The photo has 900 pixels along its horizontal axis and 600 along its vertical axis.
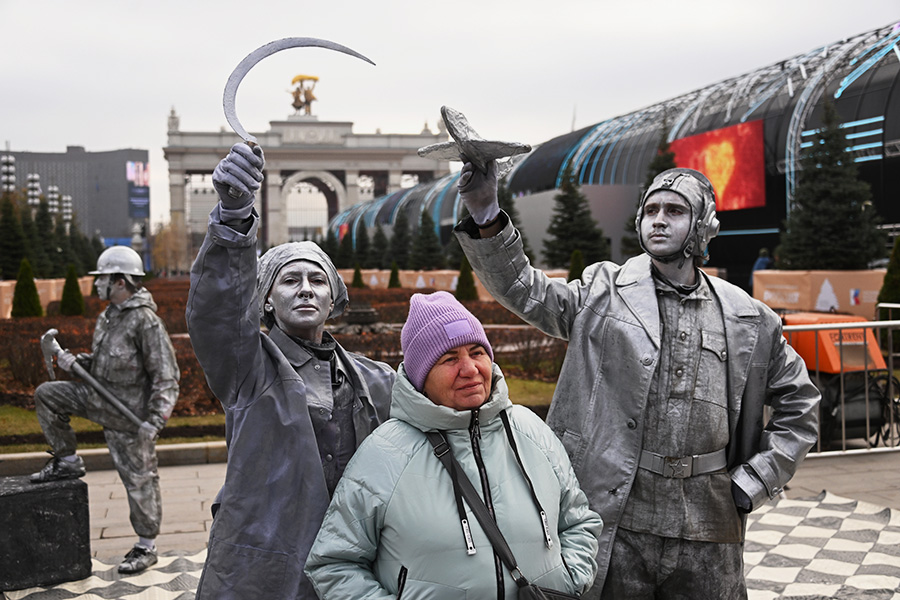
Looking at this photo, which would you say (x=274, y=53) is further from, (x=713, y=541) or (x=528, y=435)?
(x=713, y=541)

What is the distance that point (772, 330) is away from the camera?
112 inches

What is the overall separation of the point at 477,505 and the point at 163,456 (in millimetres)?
6653

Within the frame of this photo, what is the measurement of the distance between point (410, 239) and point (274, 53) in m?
37.1

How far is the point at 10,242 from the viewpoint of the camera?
24.4m

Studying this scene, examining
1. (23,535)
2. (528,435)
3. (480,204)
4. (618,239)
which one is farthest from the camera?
(618,239)

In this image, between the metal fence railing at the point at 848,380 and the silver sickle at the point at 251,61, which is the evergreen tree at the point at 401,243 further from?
the silver sickle at the point at 251,61

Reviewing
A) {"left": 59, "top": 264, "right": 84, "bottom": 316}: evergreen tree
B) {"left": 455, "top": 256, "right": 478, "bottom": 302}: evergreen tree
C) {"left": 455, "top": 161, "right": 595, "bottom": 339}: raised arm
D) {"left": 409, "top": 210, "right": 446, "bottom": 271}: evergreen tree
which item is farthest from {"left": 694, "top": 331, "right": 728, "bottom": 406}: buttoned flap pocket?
{"left": 409, "top": 210, "right": 446, "bottom": 271}: evergreen tree

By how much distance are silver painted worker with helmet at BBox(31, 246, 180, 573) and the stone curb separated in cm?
264

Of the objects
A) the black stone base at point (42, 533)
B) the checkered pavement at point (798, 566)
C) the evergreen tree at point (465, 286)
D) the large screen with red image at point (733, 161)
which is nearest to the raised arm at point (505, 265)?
the checkered pavement at point (798, 566)

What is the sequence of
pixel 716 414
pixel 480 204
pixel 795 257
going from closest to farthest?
1. pixel 480 204
2. pixel 716 414
3. pixel 795 257

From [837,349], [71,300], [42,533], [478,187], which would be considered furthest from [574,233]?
[478,187]

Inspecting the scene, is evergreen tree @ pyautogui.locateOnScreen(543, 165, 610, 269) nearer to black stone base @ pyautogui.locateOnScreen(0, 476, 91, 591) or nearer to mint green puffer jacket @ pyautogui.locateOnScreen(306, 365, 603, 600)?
black stone base @ pyautogui.locateOnScreen(0, 476, 91, 591)

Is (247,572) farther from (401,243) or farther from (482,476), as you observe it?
(401,243)

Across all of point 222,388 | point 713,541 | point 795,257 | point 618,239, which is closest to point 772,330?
point 713,541
